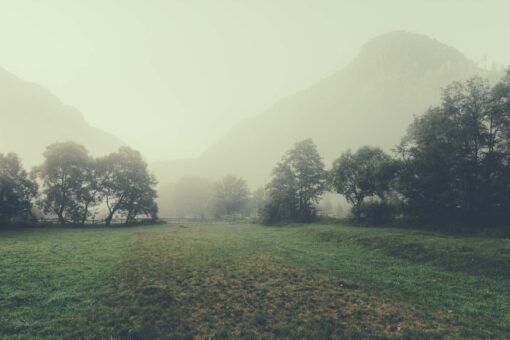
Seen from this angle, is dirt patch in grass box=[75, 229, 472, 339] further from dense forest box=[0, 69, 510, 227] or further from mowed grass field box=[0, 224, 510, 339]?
dense forest box=[0, 69, 510, 227]

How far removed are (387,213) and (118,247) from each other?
131ft

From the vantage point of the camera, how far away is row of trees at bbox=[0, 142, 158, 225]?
156 ft

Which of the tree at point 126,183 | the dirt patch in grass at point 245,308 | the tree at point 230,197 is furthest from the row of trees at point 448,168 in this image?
the tree at point 230,197

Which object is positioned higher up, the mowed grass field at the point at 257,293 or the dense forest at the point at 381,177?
the dense forest at the point at 381,177

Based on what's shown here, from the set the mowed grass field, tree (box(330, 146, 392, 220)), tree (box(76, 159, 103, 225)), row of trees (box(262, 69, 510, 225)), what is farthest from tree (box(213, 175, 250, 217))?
the mowed grass field

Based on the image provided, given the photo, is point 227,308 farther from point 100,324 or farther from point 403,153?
point 403,153

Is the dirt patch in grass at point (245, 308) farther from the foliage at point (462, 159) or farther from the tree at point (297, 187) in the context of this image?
the tree at point (297, 187)

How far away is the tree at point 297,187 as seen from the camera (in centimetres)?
5903

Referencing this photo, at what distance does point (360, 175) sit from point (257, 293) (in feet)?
121

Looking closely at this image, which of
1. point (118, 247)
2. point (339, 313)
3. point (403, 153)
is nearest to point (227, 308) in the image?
point (339, 313)

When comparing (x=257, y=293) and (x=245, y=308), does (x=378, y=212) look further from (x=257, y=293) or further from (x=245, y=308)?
(x=245, y=308)

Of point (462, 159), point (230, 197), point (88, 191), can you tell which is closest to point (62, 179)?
point (88, 191)

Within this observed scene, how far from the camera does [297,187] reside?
6003 cm

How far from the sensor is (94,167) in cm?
5850
